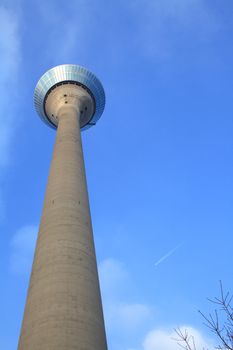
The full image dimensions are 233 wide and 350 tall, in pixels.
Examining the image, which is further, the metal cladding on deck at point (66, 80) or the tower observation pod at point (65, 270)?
the metal cladding on deck at point (66, 80)

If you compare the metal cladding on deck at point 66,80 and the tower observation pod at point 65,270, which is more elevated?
the metal cladding on deck at point 66,80

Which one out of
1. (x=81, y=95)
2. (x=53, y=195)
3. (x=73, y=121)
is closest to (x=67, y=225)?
(x=53, y=195)

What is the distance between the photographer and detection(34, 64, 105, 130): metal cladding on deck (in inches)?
1607

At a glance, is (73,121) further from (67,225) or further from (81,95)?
(67,225)

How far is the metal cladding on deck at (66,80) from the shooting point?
134 ft

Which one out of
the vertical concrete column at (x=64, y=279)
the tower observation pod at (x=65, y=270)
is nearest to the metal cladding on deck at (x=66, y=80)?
the tower observation pod at (x=65, y=270)

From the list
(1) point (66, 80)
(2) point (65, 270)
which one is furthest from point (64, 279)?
(1) point (66, 80)

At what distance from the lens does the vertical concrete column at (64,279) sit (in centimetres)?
1683

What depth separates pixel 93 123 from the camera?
147 ft

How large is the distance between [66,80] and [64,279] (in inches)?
999

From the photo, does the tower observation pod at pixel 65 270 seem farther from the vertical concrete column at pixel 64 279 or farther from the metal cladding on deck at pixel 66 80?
the metal cladding on deck at pixel 66 80

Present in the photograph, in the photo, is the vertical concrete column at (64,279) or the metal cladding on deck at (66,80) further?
the metal cladding on deck at (66,80)

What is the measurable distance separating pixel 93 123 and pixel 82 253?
25621 mm

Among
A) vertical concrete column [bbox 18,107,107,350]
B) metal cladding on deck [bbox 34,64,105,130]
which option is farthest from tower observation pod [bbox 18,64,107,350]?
metal cladding on deck [bbox 34,64,105,130]
